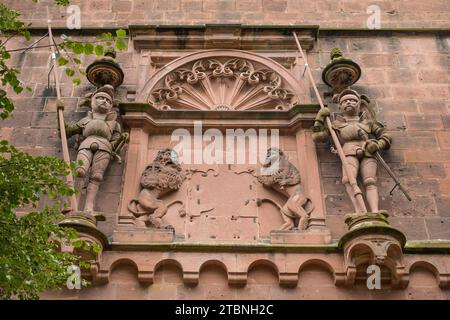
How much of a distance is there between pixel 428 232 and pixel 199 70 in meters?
4.31

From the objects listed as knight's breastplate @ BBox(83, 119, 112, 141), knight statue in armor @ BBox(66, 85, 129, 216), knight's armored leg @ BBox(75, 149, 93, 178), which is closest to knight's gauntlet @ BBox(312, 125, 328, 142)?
knight statue in armor @ BBox(66, 85, 129, 216)

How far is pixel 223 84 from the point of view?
39.8ft

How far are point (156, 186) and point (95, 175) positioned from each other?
0.77 m

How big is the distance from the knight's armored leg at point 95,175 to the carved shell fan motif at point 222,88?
1.57 metres

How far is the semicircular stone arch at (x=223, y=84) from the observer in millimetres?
11781

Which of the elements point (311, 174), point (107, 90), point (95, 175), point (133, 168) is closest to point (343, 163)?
point (311, 174)

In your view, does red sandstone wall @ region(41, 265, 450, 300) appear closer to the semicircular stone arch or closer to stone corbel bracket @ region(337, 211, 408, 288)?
stone corbel bracket @ region(337, 211, 408, 288)

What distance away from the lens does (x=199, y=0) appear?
13.6 metres

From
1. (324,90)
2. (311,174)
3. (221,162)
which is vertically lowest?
(311,174)

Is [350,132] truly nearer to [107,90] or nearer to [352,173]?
[352,173]

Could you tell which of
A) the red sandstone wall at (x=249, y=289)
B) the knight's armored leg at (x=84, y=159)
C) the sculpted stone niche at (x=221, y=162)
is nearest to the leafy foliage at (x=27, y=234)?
the red sandstone wall at (x=249, y=289)

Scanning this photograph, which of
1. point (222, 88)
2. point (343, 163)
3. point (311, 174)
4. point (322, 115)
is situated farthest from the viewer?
point (222, 88)

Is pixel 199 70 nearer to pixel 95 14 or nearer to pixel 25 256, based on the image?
pixel 95 14
